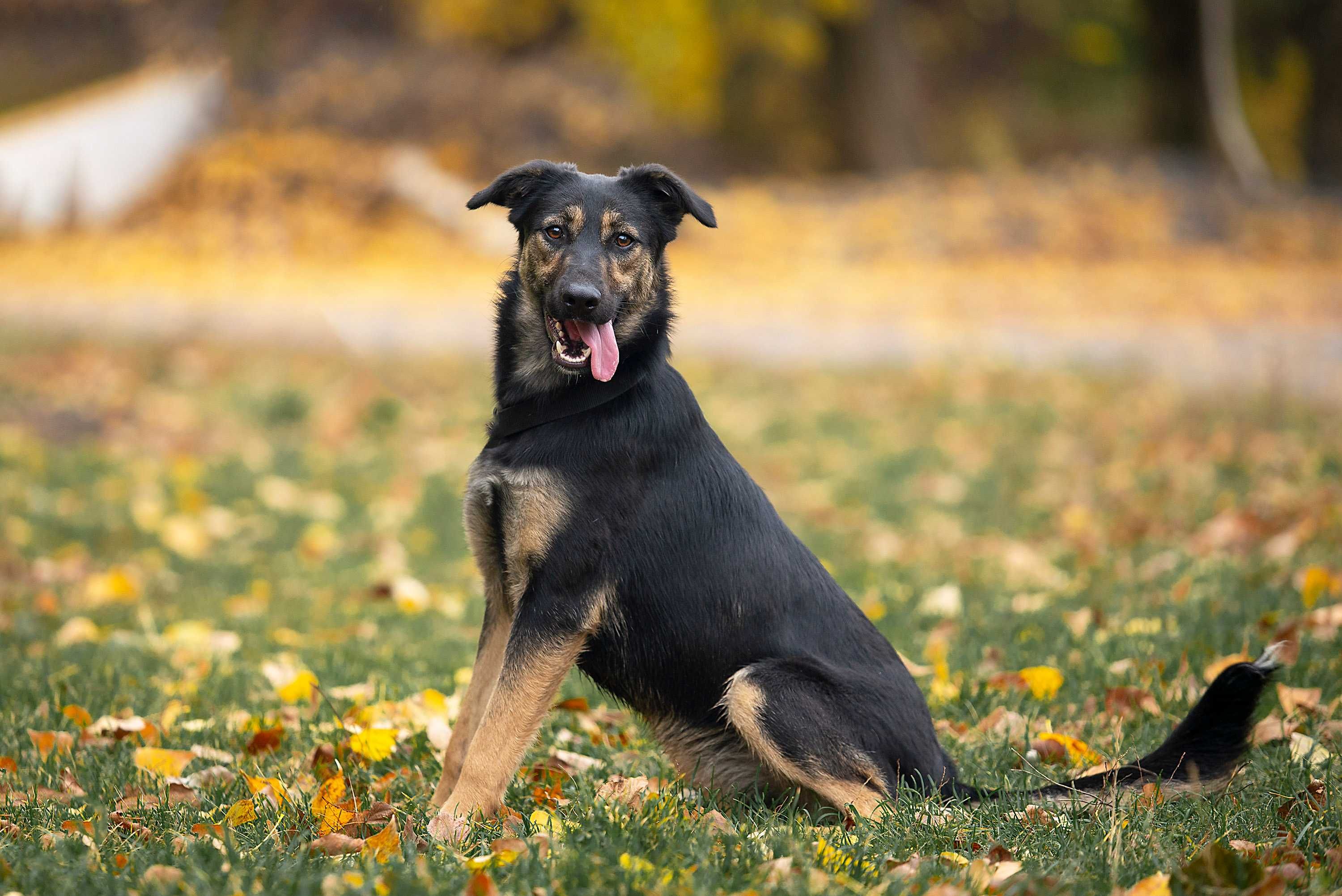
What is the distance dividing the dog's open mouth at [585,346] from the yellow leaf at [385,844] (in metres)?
1.46

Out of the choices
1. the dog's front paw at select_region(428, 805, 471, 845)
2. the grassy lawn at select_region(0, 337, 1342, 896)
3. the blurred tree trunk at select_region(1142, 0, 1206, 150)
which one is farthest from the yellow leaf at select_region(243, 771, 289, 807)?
the blurred tree trunk at select_region(1142, 0, 1206, 150)

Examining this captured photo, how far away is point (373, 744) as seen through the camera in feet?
13.4

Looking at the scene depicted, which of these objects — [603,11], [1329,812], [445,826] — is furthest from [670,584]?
[603,11]

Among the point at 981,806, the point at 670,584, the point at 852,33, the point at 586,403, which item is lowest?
the point at 981,806

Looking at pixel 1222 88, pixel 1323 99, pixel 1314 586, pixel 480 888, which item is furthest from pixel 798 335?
pixel 1323 99

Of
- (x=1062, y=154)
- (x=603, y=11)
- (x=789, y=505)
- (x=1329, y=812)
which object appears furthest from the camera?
(x=1062, y=154)

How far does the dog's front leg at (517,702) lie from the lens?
3455 mm

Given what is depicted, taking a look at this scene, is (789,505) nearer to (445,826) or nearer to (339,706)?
(339,706)

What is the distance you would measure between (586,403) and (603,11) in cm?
2073

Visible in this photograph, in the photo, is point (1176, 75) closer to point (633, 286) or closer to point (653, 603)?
point (633, 286)

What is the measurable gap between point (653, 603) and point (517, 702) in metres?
0.51

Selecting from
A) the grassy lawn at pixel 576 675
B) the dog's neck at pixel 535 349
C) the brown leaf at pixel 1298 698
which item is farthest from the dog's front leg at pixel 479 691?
the brown leaf at pixel 1298 698

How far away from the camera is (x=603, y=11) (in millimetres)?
22672

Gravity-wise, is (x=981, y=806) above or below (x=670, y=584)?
below
